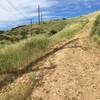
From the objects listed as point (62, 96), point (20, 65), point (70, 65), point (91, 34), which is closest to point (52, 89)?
point (62, 96)

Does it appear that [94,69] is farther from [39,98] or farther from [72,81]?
[39,98]

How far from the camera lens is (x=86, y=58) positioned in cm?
1409

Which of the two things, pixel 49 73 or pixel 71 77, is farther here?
pixel 49 73

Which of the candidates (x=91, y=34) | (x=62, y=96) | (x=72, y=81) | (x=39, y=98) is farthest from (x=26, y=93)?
(x=91, y=34)

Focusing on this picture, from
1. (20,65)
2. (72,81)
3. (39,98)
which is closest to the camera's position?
(39,98)

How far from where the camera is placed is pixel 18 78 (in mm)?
11469

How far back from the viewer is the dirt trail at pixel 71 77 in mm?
9891

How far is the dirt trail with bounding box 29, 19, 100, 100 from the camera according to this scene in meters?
9.89

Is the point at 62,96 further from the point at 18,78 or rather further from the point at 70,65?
the point at 70,65

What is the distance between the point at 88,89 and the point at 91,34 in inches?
355

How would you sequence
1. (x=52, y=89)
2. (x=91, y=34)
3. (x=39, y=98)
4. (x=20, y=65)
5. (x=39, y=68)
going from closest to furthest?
(x=39, y=98) < (x=52, y=89) < (x=39, y=68) < (x=20, y=65) < (x=91, y=34)

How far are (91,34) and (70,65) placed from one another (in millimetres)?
6816

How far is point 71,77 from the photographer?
37.1 feet

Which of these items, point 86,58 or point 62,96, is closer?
point 62,96
